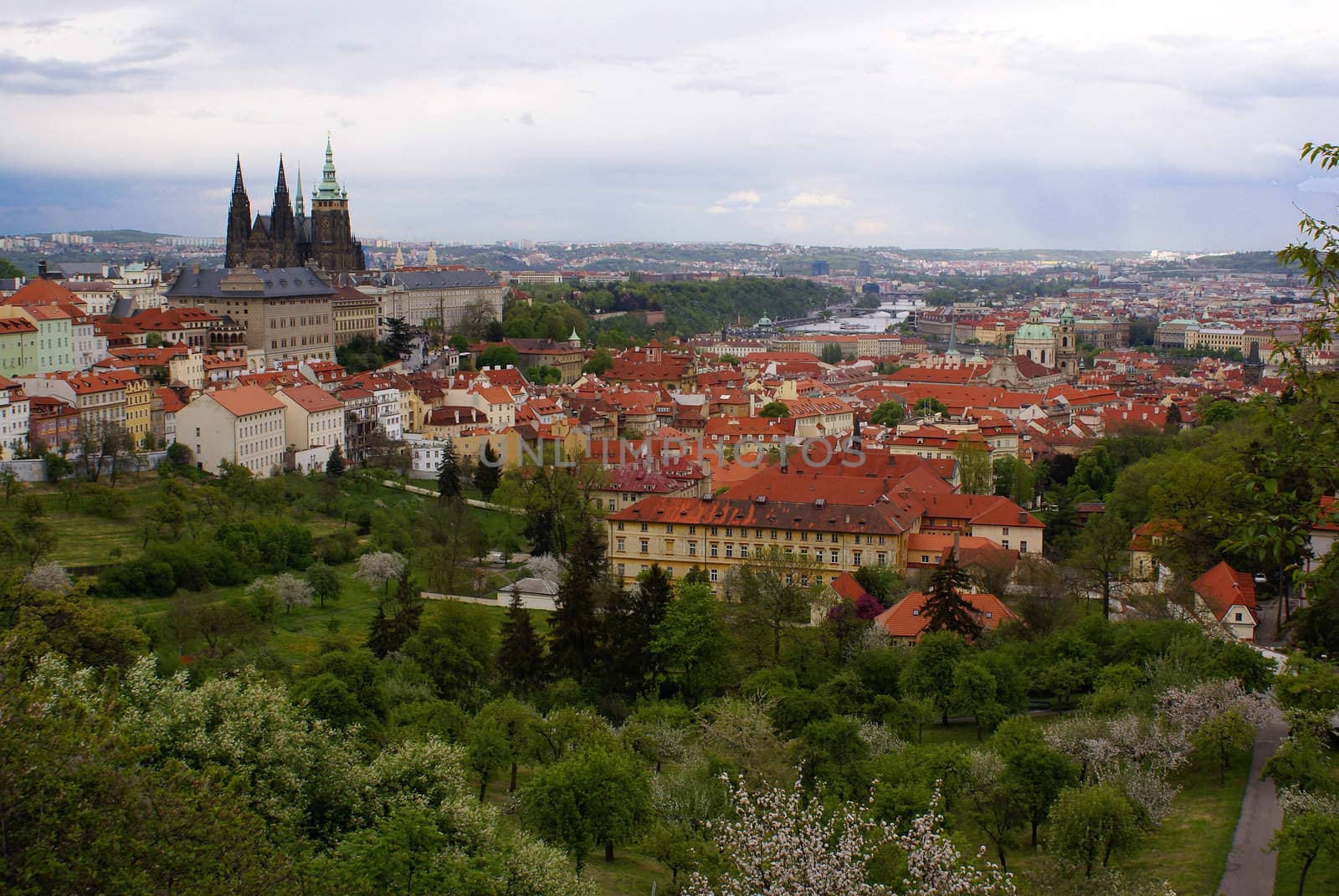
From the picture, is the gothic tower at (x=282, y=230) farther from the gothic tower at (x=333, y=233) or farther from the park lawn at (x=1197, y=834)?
the park lawn at (x=1197, y=834)

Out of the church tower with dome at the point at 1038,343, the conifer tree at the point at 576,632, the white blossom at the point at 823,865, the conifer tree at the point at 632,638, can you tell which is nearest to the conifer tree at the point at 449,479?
the conifer tree at the point at 632,638

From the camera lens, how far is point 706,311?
172m

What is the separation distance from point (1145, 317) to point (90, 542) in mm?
145388

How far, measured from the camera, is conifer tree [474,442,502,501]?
2160 inches

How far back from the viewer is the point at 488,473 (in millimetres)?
55688

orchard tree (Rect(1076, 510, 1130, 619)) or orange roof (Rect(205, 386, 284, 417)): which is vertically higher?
orange roof (Rect(205, 386, 284, 417))

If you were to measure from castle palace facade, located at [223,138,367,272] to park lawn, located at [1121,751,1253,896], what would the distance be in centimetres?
7369

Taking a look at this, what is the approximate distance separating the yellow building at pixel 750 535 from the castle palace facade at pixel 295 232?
52.5 meters

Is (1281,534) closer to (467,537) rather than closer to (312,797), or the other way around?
(312,797)

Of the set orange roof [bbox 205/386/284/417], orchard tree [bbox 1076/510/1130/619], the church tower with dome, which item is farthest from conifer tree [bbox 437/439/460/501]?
the church tower with dome

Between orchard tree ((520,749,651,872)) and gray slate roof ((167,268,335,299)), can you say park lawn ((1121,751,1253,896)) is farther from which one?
gray slate roof ((167,268,335,299))

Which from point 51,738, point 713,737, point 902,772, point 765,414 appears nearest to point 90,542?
point 713,737

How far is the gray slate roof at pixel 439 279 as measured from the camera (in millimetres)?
98787

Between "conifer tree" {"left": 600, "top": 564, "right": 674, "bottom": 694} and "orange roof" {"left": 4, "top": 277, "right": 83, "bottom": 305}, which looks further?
"orange roof" {"left": 4, "top": 277, "right": 83, "bottom": 305}
